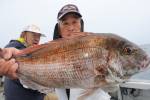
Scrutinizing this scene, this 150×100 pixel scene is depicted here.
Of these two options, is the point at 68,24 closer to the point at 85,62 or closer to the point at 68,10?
the point at 68,10

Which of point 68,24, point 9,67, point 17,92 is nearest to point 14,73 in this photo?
point 9,67

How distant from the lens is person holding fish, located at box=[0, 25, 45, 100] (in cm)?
422

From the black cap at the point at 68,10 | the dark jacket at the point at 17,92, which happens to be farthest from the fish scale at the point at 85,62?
the dark jacket at the point at 17,92

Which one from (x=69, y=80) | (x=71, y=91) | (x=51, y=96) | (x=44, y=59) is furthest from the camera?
(x=51, y=96)

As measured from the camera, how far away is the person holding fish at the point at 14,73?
166 inches

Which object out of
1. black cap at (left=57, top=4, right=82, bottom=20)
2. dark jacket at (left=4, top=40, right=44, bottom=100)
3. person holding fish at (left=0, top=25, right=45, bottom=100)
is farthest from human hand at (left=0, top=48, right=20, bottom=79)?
dark jacket at (left=4, top=40, right=44, bottom=100)

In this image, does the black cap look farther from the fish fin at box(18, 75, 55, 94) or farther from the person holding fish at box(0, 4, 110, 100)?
the fish fin at box(18, 75, 55, 94)

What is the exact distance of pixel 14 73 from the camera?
4.21m

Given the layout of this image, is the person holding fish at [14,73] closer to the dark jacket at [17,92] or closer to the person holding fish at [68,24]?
the dark jacket at [17,92]

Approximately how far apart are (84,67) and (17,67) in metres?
0.89

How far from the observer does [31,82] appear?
4.07m

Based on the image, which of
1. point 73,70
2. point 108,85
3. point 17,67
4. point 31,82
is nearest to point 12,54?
point 17,67

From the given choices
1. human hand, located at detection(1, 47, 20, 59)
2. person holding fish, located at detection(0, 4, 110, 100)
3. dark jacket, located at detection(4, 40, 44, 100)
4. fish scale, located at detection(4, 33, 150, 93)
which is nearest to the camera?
fish scale, located at detection(4, 33, 150, 93)

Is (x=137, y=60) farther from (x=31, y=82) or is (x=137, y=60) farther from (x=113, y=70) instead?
(x=31, y=82)
